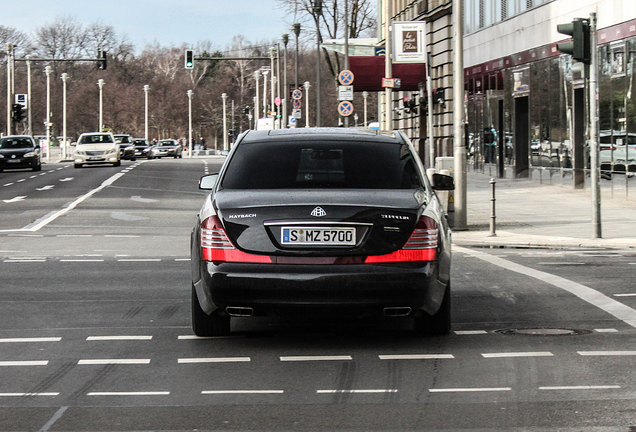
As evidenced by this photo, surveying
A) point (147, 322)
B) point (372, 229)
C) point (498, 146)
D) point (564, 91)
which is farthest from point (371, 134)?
point (498, 146)

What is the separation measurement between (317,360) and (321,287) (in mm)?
495

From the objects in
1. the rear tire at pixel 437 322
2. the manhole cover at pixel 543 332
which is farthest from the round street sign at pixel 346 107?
the rear tire at pixel 437 322

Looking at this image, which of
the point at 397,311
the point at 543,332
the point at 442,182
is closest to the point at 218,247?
the point at 397,311

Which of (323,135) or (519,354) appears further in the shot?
(323,135)

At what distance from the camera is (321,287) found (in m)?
7.38

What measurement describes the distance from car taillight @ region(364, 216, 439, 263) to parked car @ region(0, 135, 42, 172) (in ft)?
145

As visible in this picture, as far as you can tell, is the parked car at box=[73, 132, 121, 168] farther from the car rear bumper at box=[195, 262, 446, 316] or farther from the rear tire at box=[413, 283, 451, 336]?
the car rear bumper at box=[195, 262, 446, 316]

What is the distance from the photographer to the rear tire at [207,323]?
8305 mm

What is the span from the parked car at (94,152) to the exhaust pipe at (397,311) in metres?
46.3

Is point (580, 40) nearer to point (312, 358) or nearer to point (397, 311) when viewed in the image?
point (397, 311)

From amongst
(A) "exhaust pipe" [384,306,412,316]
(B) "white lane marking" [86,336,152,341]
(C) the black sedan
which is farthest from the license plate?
(B) "white lane marking" [86,336,152,341]

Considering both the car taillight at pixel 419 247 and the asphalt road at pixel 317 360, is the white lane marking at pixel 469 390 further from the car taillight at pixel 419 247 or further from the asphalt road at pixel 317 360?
Answer: the car taillight at pixel 419 247

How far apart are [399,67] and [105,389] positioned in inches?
1442

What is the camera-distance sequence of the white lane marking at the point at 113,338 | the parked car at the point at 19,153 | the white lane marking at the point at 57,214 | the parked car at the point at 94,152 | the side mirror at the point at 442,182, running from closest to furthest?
the white lane marking at the point at 113,338
the side mirror at the point at 442,182
the white lane marking at the point at 57,214
the parked car at the point at 19,153
the parked car at the point at 94,152
